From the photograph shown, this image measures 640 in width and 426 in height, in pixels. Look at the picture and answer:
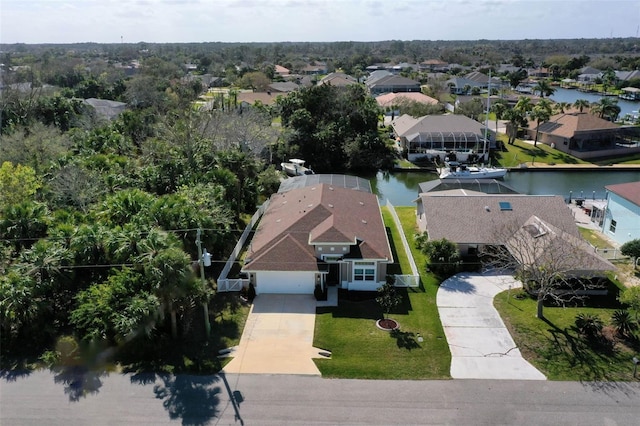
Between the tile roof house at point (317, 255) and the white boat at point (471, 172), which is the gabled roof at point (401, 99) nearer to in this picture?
Result: the white boat at point (471, 172)

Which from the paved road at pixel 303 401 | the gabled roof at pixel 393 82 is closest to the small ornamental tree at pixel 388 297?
the paved road at pixel 303 401

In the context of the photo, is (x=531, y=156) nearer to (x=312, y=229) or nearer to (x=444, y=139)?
(x=444, y=139)

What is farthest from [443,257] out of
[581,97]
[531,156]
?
[581,97]

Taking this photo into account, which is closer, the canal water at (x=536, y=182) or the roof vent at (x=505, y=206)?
the roof vent at (x=505, y=206)

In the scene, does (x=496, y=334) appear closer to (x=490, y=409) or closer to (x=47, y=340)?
(x=490, y=409)

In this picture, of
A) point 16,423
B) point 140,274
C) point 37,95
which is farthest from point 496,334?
point 37,95
